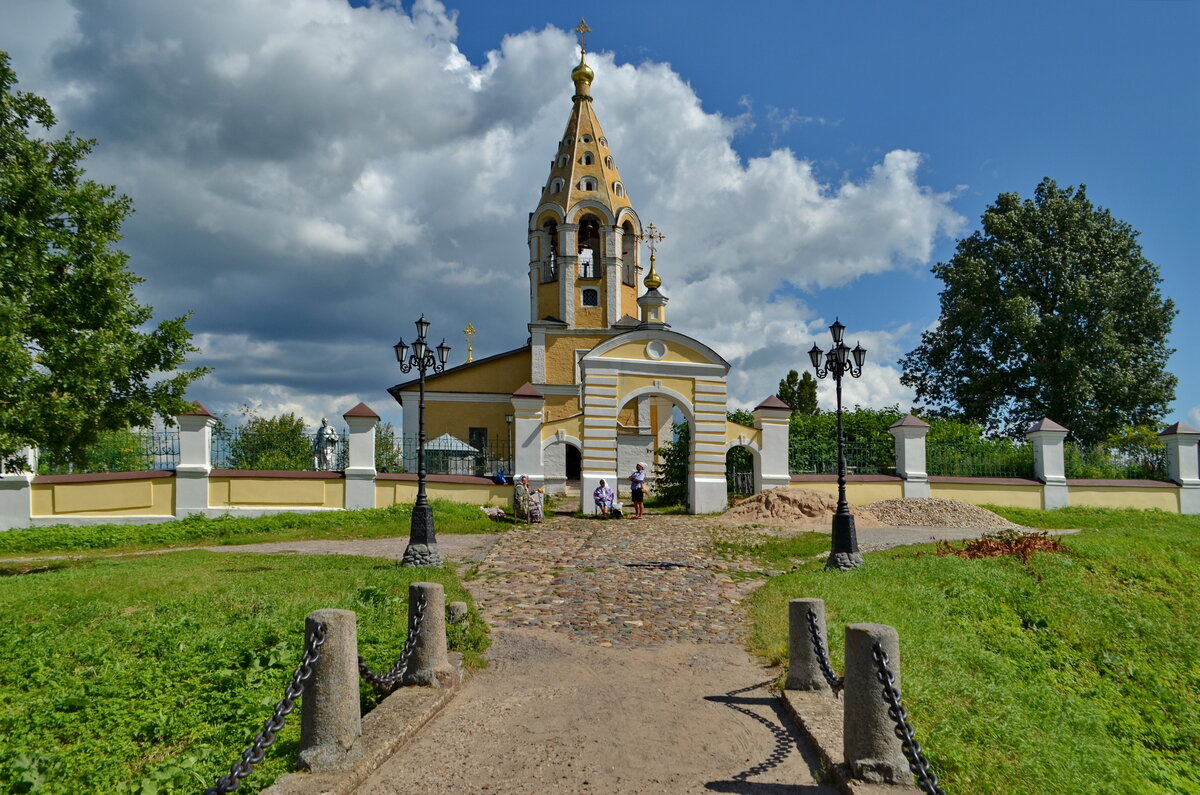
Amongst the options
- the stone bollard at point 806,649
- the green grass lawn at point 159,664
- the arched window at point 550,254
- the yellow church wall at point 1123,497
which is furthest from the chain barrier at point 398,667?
the arched window at point 550,254

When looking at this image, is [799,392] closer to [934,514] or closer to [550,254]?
[550,254]

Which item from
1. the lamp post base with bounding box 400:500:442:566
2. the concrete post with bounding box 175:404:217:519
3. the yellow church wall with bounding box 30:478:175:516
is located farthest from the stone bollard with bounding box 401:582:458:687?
the yellow church wall with bounding box 30:478:175:516

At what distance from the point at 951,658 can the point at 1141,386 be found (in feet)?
89.0

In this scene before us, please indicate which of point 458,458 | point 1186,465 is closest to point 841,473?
point 458,458

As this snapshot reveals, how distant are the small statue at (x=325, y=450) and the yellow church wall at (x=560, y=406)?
33.4ft

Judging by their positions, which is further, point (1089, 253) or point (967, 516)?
point (1089, 253)

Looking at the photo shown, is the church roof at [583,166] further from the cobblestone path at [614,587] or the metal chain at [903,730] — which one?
the metal chain at [903,730]

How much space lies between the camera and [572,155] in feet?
104

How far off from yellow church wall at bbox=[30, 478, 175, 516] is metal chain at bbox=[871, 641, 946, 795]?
16244 millimetres

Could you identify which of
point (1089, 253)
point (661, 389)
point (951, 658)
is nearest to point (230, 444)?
point (661, 389)

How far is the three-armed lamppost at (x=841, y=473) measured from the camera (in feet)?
35.3

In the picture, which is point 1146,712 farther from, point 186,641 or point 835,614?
point 186,641

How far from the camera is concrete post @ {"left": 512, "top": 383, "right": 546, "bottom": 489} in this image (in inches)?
737

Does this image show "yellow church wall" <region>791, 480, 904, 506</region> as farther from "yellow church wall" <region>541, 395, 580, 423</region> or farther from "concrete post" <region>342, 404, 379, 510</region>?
"yellow church wall" <region>541, 395, 580, 423</region>
